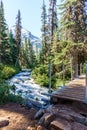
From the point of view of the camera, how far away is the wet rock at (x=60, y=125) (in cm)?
622

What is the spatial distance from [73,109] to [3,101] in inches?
104

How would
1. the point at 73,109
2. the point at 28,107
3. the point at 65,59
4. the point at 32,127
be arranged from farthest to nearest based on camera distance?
the point at 65,59
the point at 28,107
the point at 73,109
the point at 32,127

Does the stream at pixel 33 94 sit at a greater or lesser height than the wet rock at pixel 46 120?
lesser

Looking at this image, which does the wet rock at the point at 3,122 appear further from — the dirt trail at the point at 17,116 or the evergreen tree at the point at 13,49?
the evergreen tree at the point at 13,49

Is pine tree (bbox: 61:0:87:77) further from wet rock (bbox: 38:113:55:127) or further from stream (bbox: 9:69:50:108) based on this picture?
wet rock (bbox: 38:113:55:127)

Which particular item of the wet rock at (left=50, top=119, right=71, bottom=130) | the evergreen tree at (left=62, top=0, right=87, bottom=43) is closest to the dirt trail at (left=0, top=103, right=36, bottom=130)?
the wet rock at (left=50, top=119, right=71, bottom=130)

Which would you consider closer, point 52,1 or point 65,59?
point 65,59

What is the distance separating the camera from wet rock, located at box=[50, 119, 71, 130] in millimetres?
6223

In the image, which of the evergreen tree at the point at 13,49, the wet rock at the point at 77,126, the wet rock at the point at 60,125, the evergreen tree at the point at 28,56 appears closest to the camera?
the wet rock at the point at 60,125

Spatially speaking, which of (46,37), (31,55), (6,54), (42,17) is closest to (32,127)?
(6,54)

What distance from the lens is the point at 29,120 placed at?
701 centimetres

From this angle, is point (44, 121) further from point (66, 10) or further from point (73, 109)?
point (66, 10)

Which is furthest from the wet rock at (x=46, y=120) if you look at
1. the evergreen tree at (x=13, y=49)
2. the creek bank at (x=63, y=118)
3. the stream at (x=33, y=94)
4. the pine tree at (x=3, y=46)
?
the evergreen tree at (x=13, y=49)

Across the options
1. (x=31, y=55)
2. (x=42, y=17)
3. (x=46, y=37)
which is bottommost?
(x=31, y=55)
